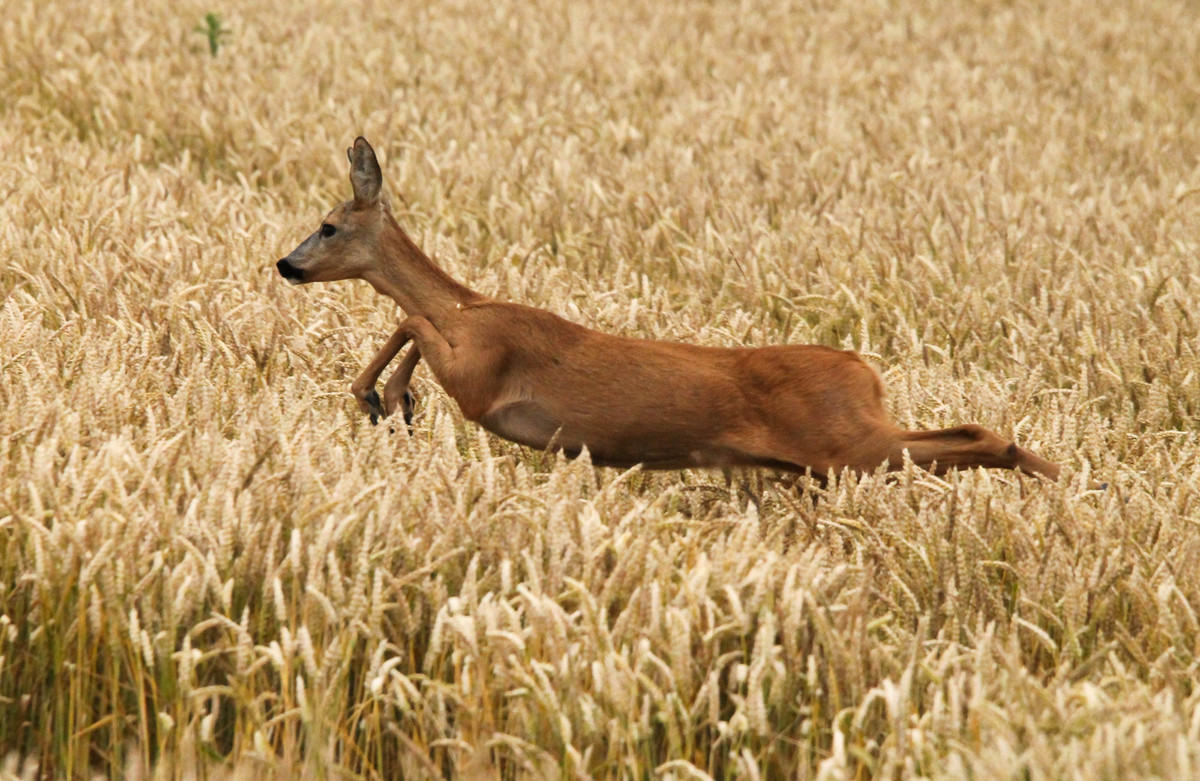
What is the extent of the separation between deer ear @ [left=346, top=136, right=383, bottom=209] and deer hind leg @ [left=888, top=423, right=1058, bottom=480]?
6.08 feet

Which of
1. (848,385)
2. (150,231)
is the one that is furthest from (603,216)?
(848,385)

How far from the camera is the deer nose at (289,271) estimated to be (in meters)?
5.03

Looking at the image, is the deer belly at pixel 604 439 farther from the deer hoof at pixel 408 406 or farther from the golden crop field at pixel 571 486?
the deer hoof at pixel 408 406

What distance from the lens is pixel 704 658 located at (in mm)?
3660

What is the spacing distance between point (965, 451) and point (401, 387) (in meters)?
1.71

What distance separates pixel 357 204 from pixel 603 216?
3655 millimetres

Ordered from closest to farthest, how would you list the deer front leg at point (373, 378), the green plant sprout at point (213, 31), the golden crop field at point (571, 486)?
the golden crop field at point (571, 486) → the deer front leg at point (373, 378) → the green plant sprout at point (213, 31)

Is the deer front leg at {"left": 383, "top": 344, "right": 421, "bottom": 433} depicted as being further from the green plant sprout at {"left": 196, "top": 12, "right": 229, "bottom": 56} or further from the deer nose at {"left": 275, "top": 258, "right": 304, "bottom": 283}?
the green plant sprout at {"left": 196, "top": 12, "right": 229, "bottom": 56}

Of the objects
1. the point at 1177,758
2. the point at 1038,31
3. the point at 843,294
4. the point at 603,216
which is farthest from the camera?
the point at 1038,31

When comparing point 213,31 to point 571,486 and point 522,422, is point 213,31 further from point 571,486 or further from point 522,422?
point 571,486

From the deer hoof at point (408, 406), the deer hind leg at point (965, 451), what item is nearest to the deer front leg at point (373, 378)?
the deer hoof at point (408, 406)

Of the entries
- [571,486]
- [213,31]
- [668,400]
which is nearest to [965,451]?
[668,400]

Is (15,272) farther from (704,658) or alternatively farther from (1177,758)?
(1177,758)

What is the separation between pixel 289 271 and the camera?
505 centimetres
